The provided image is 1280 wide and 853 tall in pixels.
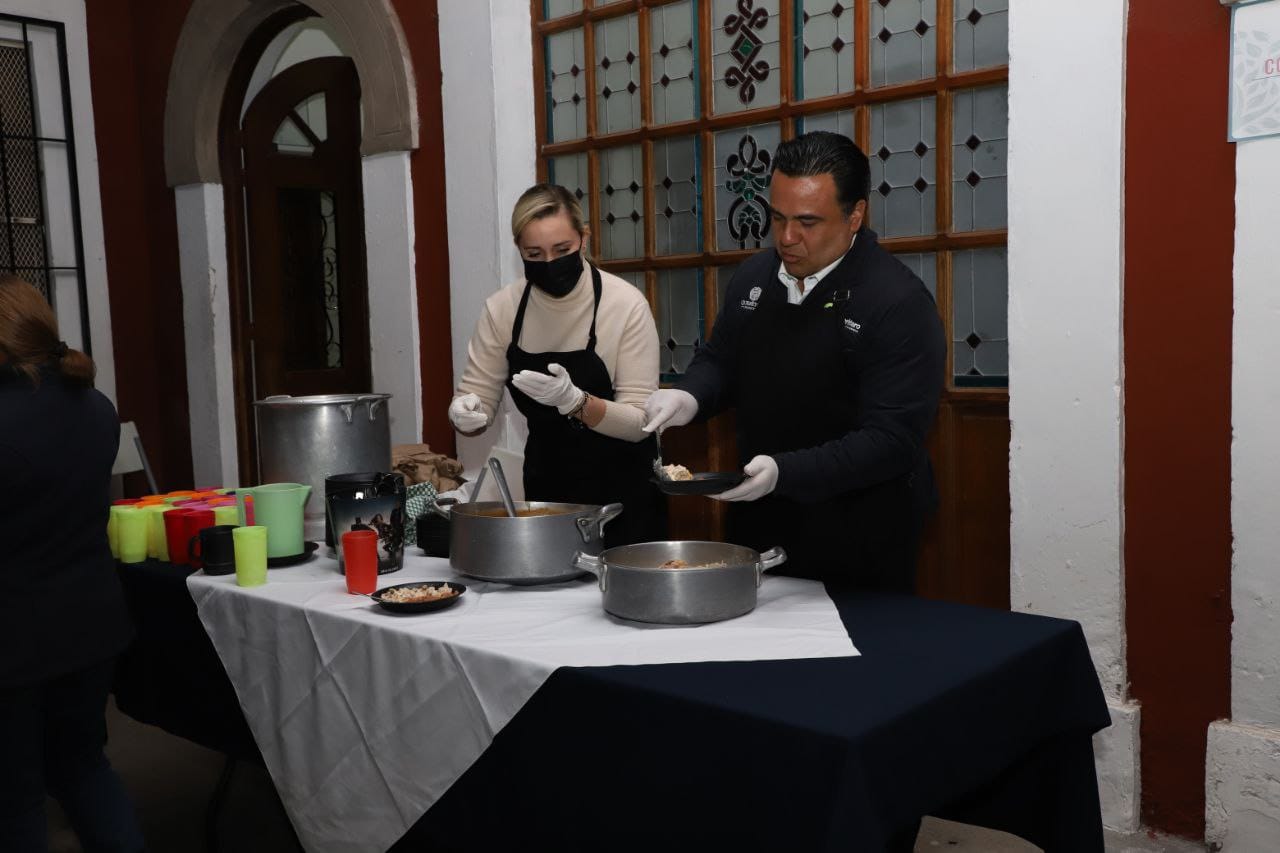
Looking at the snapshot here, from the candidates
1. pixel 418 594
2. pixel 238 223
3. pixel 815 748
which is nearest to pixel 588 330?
pixel 418 594

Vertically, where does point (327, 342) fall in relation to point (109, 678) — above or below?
above

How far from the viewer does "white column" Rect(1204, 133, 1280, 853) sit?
2.67 m

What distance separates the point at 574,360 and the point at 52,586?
1.42m

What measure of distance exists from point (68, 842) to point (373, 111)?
110 inches

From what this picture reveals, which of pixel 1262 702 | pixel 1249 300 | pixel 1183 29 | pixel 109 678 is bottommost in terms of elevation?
pixel 1262 702

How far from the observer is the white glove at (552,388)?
2766mm

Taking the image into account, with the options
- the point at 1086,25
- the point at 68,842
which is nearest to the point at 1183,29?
the point at 1086,25

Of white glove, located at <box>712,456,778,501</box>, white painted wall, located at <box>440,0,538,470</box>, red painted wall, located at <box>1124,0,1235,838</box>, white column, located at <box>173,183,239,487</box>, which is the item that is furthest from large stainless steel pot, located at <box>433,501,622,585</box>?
white column, located at <box>173,183,239,487</box>

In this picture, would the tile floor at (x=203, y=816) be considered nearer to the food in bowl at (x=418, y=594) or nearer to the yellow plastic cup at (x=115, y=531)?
the yellow plastic cup at (x=115, y=531)

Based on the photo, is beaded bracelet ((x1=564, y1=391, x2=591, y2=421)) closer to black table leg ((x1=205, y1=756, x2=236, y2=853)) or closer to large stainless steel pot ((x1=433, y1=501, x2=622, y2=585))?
large stainless steel pot ((x1=433, y1=501, x2=622, y2=585))

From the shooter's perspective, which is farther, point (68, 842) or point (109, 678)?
point (68, 842)

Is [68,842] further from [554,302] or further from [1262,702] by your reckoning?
[1262,702]

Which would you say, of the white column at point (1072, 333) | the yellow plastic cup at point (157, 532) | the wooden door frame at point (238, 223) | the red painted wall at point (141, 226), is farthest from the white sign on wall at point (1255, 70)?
the red painted wall at point (141, 226)

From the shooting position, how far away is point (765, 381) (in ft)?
8.93
